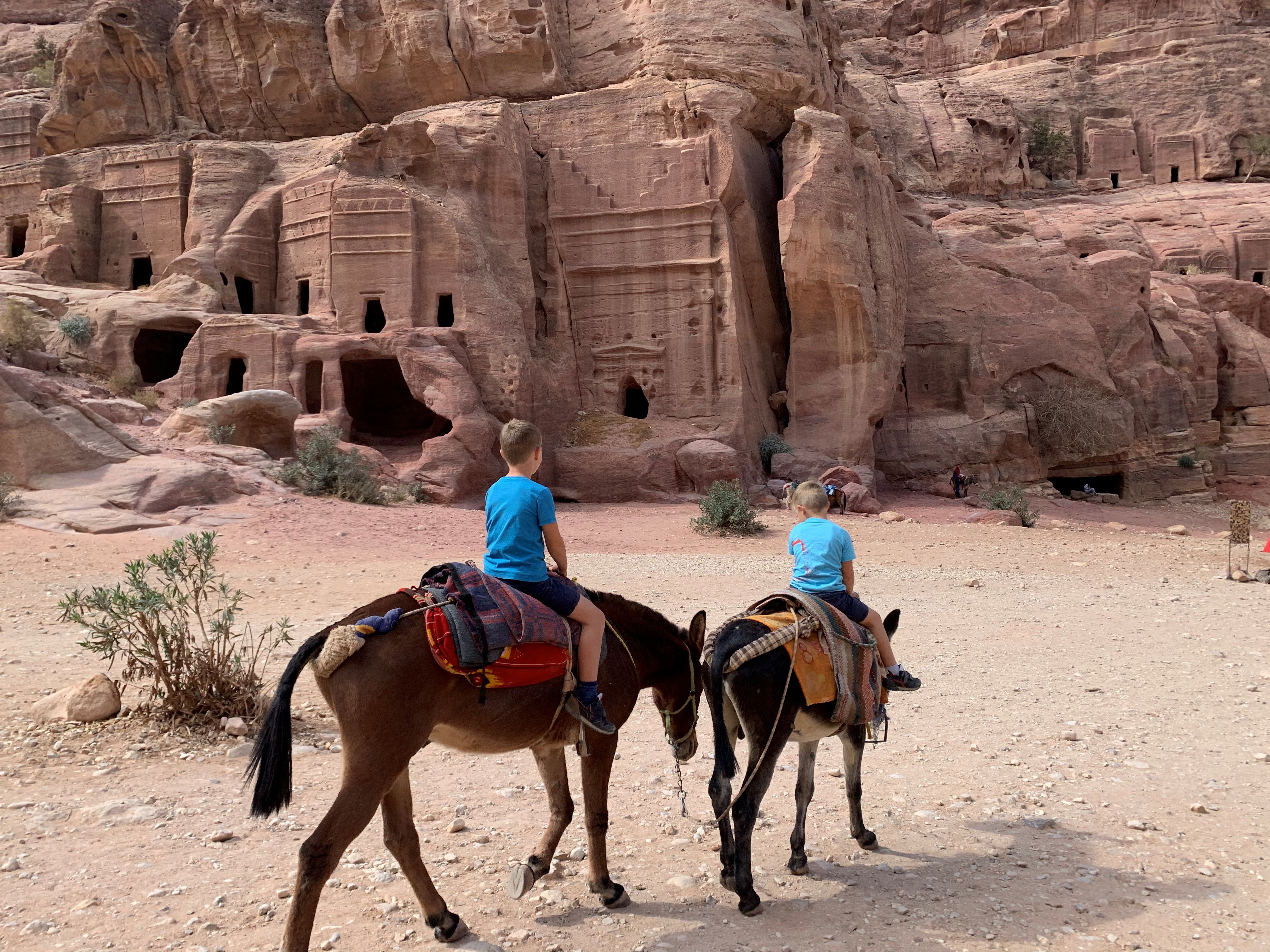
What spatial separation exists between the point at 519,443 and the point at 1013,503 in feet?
68.9

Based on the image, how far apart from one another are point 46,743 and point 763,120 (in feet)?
83.6

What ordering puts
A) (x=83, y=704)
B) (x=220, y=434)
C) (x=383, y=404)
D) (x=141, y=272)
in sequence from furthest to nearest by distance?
(x=141, y=272)
(x=383, y=404)
(x=220, y=434)
(x=83, y=704)

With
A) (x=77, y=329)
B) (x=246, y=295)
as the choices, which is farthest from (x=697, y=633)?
(x=246, y=295)

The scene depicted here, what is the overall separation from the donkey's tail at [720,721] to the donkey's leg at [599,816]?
0.49 m

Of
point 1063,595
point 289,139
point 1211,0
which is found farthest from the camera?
point 1211,0

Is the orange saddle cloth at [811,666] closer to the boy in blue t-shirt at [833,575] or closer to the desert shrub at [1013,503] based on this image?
the boy in blue t-shirt at [833,575]

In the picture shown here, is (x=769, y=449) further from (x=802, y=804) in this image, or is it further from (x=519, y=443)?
(x=519, y=443)

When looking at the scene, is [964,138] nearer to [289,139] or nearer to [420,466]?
[289,139]

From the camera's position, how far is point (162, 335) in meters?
27.0

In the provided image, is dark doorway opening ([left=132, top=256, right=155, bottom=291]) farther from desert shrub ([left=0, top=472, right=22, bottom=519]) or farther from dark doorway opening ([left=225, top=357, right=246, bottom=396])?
desert shrub ([left=0, top=472, right=22, bottom=519])

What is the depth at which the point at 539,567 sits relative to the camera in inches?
175

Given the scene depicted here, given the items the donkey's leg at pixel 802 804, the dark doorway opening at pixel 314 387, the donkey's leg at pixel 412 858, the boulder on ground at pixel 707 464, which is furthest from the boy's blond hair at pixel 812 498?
the dark doorway opening at pixel 314 387

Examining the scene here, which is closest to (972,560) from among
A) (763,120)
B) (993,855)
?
(993,855)

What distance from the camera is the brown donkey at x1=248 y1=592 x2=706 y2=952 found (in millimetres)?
3785
